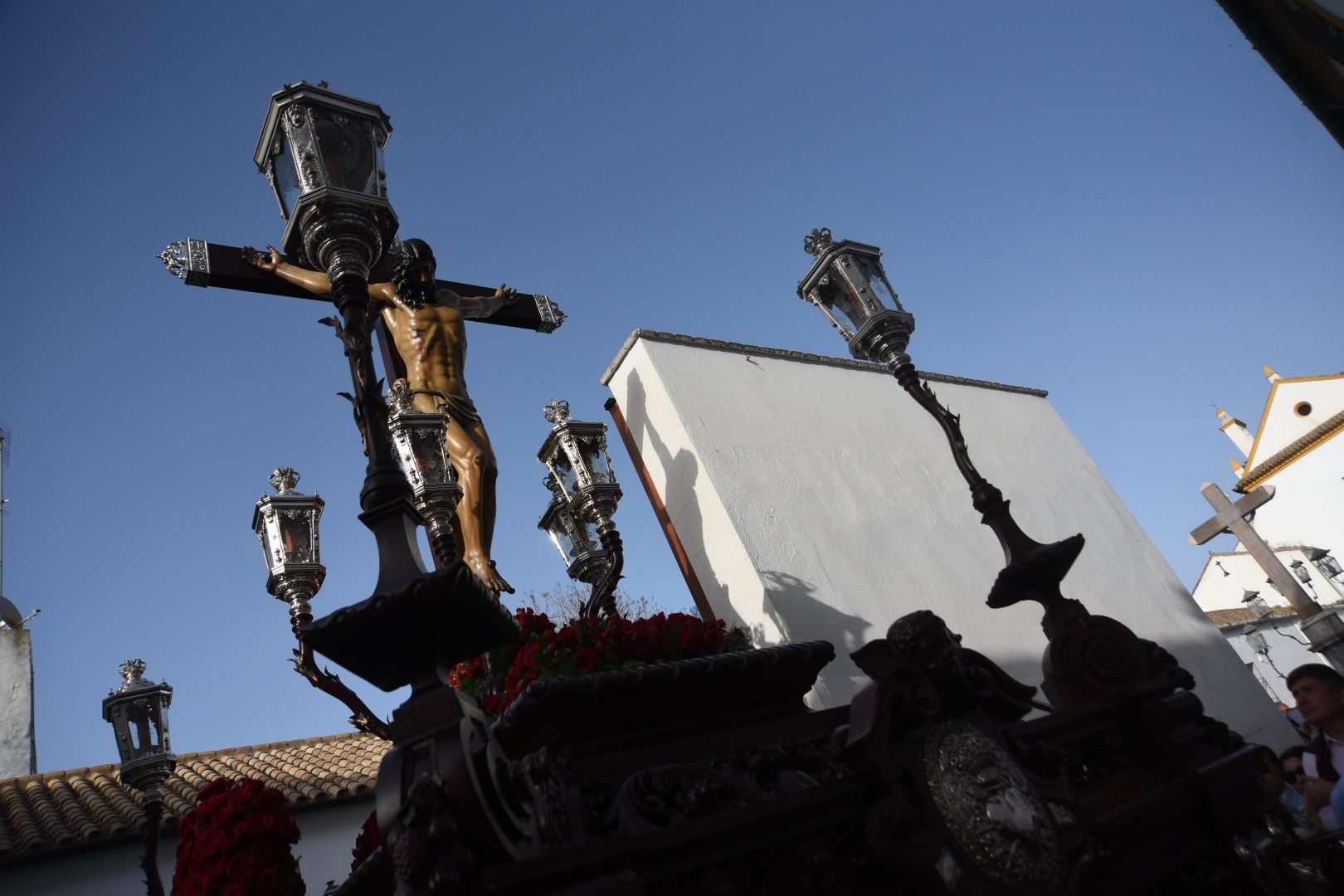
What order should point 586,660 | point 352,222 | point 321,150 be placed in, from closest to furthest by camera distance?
1. point 352,222
2. point 321,150
3. point 586,660

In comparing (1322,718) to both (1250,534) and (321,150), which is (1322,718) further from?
(1250,534)

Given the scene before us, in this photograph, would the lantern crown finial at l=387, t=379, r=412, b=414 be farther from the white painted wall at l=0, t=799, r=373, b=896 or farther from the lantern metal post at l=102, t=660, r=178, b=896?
the white painted wall at l=0, t=799, r=373, b=896

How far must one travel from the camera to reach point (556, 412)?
4.81 meters

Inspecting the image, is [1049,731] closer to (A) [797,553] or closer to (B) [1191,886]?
(B) [1191,886]

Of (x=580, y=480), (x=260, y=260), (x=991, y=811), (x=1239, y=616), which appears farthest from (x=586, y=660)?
(x=1239, y=616)

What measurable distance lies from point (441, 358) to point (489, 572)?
148 cm

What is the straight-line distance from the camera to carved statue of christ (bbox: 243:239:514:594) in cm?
407

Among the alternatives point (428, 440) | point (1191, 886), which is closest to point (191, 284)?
point (428, 440)

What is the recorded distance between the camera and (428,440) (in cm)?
360

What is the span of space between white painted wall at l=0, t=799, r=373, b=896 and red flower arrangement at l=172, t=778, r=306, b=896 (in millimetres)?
A: 3132

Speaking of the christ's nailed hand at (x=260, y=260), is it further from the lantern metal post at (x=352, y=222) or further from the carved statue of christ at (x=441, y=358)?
the lantern metal post at (x=352, y=222)

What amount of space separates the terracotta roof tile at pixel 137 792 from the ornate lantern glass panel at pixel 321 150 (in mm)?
4546

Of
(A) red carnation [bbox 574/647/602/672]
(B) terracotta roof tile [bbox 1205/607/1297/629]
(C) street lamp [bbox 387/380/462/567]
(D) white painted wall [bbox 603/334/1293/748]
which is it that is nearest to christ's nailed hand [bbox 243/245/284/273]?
(C) street lamp [bbox 387/380/462/567]

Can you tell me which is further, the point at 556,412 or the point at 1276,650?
the point at 1276,650
